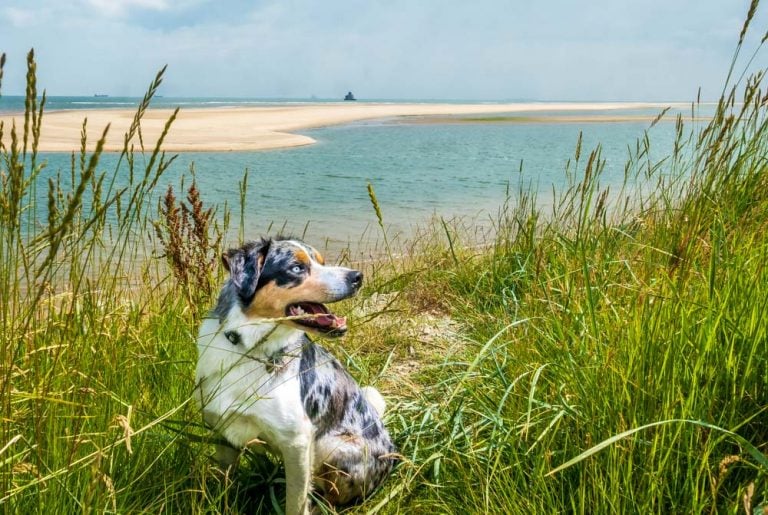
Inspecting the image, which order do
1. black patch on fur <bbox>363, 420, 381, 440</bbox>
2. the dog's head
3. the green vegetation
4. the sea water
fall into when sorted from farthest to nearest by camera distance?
the sea water → black patch on fur <bbox>363, 420, 381, 440</bbox> → the dog's head → the green vegetation

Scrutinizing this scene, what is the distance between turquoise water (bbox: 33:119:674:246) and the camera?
37.6ft

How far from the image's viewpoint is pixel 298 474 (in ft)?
8.87

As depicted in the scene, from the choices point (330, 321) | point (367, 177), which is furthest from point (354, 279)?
point (367, 177)

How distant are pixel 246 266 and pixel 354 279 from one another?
0.46m

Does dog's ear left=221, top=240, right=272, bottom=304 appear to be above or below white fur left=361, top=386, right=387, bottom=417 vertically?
above

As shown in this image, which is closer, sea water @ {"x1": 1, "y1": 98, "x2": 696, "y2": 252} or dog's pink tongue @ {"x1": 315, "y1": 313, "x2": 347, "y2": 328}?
dog's pink tongue @ {"x1": 315, "y1": 313, "x2": 347, "y2": 328}

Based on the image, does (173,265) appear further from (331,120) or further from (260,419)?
(331,120)

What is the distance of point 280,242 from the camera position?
2.96m

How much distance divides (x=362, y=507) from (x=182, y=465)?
0.87 metres

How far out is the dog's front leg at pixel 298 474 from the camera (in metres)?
2.67

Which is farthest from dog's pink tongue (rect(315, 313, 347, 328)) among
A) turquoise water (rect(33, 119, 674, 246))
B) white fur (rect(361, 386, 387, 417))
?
turquoise water (rect(33, 119, 674, 246))

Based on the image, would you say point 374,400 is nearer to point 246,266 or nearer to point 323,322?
point 323,322

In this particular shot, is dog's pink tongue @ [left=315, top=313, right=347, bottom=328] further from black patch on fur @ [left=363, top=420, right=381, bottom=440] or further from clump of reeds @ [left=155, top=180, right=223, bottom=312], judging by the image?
→ clump of reeds @ [left=155, top=180, right=223, bottom=312]

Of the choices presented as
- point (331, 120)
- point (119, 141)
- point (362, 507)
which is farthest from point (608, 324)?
point (331, 120)
